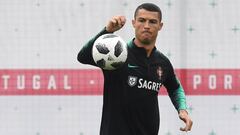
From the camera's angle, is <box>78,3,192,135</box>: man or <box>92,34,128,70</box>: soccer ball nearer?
<box>92,34,128,70</box>: soccer ball

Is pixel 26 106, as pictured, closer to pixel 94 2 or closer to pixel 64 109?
pixel 64 109

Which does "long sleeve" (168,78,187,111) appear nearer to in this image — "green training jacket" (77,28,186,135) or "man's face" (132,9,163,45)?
"green training jacket" (77,28,186,135)

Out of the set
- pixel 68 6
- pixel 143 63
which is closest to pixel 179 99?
pixel 143 63

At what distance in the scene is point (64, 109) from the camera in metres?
4.71

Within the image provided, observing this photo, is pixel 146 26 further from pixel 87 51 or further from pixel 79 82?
pixel 79 82

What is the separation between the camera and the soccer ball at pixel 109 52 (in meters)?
3.01

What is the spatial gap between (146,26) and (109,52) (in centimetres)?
29

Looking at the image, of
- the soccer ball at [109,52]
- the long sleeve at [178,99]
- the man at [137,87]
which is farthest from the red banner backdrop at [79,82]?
the soccer ball at [109,52]

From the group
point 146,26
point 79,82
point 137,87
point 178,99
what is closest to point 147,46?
point 146,26

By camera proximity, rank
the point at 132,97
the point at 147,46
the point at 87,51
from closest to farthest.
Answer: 1. the point at 87,51
2. the point at 132,97
3. the point at 147,46

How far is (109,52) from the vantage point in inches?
120

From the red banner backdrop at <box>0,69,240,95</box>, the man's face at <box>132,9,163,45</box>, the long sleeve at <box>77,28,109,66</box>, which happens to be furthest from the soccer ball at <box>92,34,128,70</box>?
the red banner backdrop at <box>0,69,240,95</box>

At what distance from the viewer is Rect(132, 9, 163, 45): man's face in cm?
325

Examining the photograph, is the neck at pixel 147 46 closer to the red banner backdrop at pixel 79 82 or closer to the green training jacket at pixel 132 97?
the green training jacket at pixel 132 97
